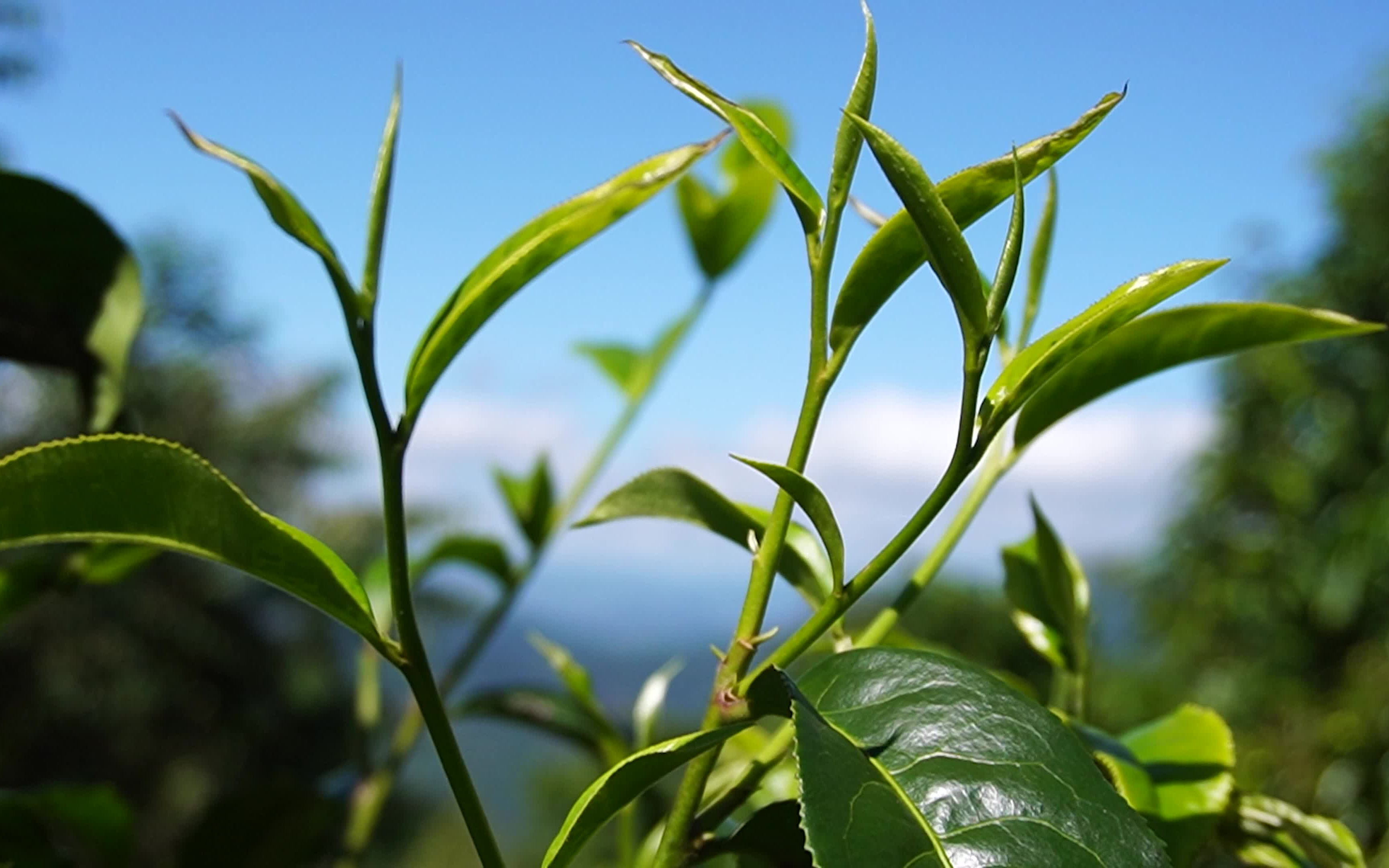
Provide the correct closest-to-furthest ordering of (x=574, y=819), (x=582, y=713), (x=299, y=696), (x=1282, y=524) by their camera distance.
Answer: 1. (x=574, y=819)
2. (x=582, y=713)
3. (x=1282, y=524)
4. (x=299, y=696)

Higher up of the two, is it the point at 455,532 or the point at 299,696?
the point at 455,532

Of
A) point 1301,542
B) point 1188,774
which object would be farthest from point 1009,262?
point 1301,542

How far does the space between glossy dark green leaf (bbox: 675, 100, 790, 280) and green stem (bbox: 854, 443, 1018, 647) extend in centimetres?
33

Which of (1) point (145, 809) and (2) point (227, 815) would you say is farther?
(1) point (145, 809)

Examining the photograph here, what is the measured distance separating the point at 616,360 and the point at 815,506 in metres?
0.52

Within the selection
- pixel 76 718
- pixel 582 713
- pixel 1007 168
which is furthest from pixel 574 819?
pixel 76 718

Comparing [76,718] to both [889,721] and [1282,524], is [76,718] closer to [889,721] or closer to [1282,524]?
[1282,524]

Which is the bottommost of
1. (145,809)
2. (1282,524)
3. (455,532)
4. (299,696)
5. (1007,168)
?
(145,809)

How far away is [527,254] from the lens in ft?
0.96

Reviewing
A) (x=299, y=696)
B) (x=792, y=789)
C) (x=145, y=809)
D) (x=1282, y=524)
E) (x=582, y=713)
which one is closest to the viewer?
(x=792, y=789)

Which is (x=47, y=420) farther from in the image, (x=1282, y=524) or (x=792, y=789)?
(x=792, y=789)

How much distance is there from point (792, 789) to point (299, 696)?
392 inches

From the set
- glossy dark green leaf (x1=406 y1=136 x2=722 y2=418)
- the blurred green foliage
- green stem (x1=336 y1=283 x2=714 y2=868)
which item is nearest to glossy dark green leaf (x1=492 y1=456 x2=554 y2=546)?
green stem (x1=336 y1=283 x2=714 y2=868)

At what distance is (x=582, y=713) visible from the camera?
0.63m
